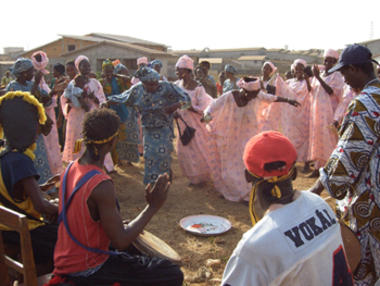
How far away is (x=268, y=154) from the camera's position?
1.77 metres

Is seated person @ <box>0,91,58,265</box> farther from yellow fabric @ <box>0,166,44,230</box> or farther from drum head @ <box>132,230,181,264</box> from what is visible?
drum head @ <box>132,230,181,264</box>

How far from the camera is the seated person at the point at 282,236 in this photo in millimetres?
1575

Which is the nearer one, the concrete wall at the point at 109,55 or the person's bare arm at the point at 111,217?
the person's bare arm at the point at 111,217

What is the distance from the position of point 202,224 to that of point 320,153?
355 cm

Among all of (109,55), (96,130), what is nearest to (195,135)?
(96,130)

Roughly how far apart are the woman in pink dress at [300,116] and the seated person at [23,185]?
641cm

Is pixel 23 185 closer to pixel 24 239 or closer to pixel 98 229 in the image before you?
pixel 24 239

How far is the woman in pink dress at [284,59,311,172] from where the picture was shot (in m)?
8.40

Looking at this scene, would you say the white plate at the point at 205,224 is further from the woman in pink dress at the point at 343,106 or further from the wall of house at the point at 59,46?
the wall of house at the point at 59,46

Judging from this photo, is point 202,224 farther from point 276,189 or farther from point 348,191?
point 276,189

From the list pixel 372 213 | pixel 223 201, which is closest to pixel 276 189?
pixel 372 213

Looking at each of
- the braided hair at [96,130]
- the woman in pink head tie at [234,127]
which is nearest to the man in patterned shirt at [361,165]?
the braided hair at [96,130]

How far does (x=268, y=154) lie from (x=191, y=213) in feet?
14.1

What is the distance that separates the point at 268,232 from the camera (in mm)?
1607
